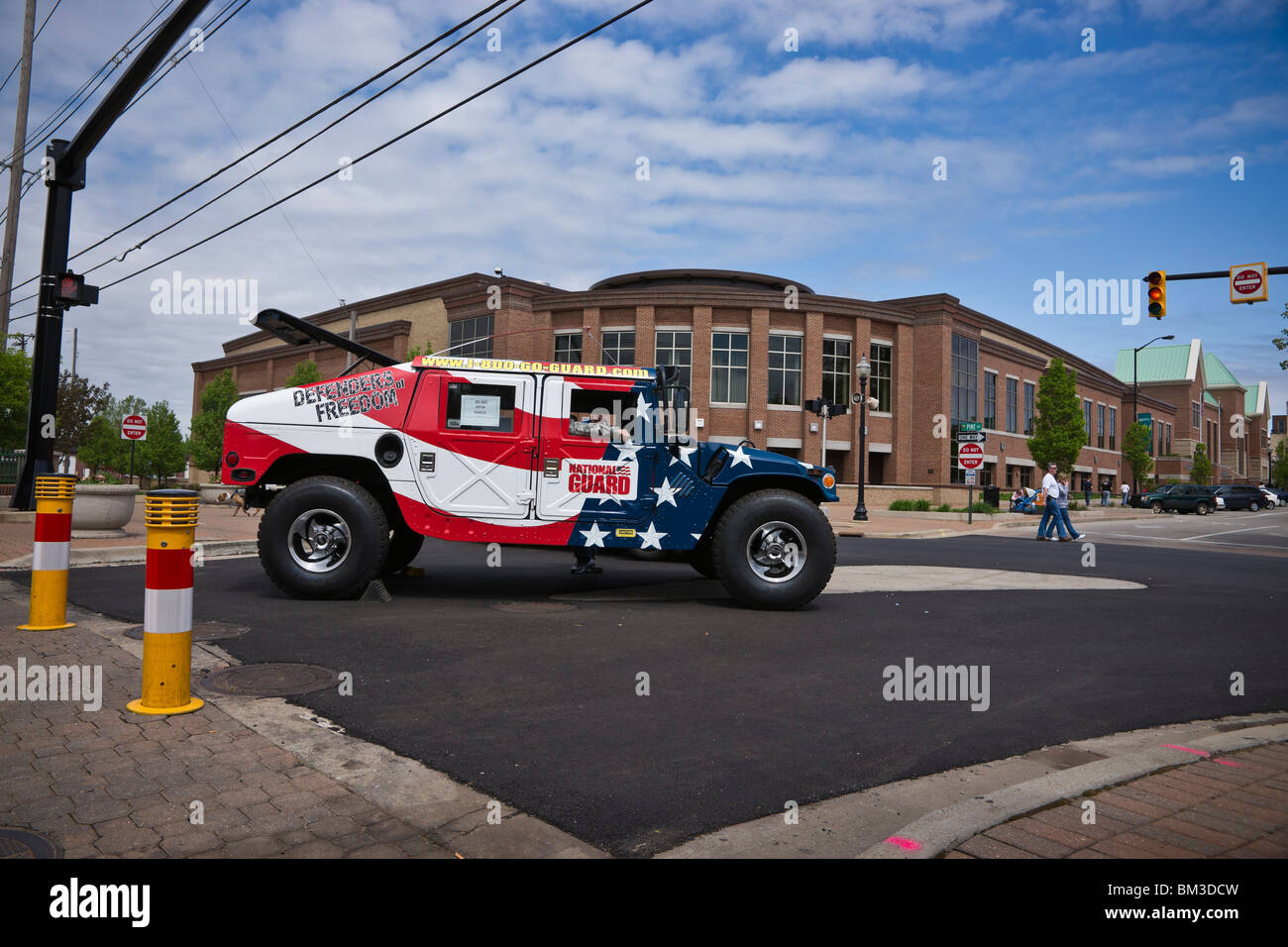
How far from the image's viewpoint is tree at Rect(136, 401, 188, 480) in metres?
51.9

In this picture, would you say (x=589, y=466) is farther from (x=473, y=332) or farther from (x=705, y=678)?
(x=473, y=332)

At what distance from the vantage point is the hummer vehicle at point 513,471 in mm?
7668

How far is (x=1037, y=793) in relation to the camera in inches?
126

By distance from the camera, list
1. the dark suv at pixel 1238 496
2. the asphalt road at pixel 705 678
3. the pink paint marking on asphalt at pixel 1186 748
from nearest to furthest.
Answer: the asphalt road at pixel 705 678 < the pink paint marking on asphalt at pixel 1186 748 < the dark suv at pixel 1238 496

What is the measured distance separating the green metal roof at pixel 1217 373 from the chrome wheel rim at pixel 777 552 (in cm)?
12727

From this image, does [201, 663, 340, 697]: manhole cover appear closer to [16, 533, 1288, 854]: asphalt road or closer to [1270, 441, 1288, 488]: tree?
[16, 533, 1288, 854]: asphalt road

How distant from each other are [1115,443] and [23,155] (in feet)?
246

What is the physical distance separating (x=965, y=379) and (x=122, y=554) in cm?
4460

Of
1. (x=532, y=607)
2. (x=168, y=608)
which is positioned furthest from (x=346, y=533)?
(x=168, y=608)

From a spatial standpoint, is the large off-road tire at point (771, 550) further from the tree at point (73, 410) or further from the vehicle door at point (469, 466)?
the tree at point (73, 410)

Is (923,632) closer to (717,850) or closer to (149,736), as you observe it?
(717,850)

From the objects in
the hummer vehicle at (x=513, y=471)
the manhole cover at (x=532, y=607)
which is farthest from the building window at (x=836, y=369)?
the manhole cover at (x=532, y=607)

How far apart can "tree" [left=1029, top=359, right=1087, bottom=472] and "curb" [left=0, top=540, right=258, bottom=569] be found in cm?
4171
